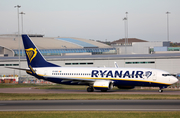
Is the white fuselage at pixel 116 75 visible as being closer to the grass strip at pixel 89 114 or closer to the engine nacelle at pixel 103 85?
the engine nacelle at pixel 103 85

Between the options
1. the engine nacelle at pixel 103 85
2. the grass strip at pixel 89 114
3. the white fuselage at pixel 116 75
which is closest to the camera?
the grass strip at pixel 89 114

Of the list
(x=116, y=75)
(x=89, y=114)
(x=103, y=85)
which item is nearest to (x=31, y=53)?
(x=103, y=85)

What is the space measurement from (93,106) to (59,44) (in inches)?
3834

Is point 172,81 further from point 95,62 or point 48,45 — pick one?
point 48,45

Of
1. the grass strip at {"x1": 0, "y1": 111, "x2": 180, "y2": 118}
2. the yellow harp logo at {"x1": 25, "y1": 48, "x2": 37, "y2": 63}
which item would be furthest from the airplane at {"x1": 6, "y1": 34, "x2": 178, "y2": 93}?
the grass strip at {"x1": 0, "y1": 111, "x2": 180, "y2": 118}

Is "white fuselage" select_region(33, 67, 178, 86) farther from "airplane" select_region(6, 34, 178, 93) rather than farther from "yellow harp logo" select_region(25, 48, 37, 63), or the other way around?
"yellow harp logo" select_region(25, 48, 37, 63)

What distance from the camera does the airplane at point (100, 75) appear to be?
43969 mm

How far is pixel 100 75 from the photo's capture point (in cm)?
4647

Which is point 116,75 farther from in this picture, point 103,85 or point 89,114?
point 89,114

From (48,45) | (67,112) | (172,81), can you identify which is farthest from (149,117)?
(48,45)

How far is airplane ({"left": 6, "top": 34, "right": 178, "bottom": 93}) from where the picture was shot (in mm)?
43969

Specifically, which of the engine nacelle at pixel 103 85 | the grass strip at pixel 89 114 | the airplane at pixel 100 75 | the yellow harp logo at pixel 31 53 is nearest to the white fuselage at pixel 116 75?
the airplane at pixel 100 75

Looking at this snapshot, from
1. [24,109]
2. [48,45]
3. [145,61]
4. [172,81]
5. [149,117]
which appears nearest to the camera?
[149,117]

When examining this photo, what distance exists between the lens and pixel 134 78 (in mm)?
44562
